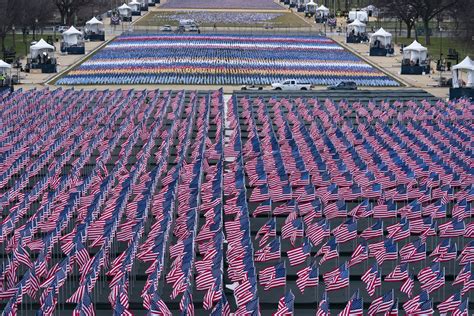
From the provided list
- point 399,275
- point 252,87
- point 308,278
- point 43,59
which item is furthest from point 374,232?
point 43,59

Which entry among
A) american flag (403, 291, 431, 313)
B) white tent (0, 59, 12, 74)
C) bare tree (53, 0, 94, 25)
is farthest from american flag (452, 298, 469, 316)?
bare tree (53, 0, 94, 25)

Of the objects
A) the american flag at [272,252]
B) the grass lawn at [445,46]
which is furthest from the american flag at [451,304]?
the grass lawn at [445,46]

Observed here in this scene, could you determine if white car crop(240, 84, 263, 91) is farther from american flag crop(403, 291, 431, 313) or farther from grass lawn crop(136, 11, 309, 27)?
grass lawn crop(136, 11, 309, 27)

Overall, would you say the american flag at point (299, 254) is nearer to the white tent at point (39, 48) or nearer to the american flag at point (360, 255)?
the american flag at point (360, 255)

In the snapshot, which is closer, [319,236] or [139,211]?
[319,236]

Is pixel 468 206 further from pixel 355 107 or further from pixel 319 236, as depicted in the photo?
pixel 355 107

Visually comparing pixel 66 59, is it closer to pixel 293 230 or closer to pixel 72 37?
pixel 72 37

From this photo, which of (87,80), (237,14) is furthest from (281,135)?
(237,14)
